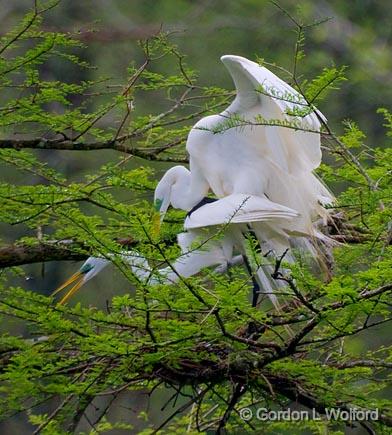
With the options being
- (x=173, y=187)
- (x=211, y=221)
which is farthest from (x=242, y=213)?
(x=173, y=187)

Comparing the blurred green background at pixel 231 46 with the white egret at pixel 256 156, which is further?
the blurred green background at pixel 231 46

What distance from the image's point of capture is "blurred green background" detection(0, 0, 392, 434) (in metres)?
5.96

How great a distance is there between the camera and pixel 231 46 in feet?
21.2

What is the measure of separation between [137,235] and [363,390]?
104cm

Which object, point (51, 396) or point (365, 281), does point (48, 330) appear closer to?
point (51, 396)

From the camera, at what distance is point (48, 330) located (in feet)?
8.11

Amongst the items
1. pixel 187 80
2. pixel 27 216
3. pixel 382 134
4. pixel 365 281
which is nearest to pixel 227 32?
pixel 382 134

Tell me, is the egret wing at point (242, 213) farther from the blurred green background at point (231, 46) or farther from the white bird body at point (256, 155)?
the blurred green background at point (231, 46)

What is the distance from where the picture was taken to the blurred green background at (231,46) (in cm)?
596

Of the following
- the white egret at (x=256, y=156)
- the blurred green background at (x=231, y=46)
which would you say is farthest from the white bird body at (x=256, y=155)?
the blurred green background at (x=231, y=46)

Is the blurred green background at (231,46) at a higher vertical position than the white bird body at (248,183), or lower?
lower

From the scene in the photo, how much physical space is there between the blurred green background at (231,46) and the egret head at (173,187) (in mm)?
2597

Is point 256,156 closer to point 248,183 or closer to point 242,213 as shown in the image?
point 248,183

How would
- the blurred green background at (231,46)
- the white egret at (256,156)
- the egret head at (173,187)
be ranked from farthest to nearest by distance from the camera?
the blurred green background at (231,46) → the egret head at (173,187) → the white egret at (256,156)
